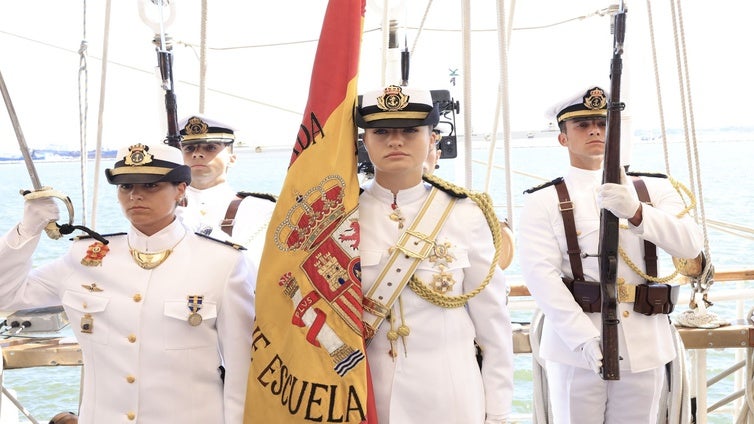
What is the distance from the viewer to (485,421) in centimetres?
223

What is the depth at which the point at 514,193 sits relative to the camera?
121 ft

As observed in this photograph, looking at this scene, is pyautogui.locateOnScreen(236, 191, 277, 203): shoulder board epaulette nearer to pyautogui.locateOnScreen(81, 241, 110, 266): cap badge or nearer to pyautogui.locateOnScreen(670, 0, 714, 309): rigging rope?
pyautogui.locateOnScreen(81, 241, 110, 266): cap badge

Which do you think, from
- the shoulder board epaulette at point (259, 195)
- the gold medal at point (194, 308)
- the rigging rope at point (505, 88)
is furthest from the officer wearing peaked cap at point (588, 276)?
the gold medal at point (194, 308)

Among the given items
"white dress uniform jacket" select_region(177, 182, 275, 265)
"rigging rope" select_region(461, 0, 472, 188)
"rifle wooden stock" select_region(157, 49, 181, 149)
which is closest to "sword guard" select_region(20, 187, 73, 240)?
"rifle wooden stock" select_region(157, 49, 181, 149)

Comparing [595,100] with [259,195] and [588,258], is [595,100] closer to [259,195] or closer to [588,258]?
[588,258]

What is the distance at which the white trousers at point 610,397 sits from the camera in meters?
2.79

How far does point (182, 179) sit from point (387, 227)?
57cm

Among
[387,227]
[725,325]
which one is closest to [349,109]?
[387,227]

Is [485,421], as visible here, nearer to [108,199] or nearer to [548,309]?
[548,309]

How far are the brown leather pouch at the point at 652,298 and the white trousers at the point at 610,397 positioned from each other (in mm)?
202

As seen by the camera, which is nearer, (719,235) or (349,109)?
(349,109)

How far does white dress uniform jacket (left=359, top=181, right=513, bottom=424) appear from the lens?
2.18 metres

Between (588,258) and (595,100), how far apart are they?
534mm

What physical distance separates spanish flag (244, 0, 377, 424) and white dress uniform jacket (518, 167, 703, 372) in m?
0.87
